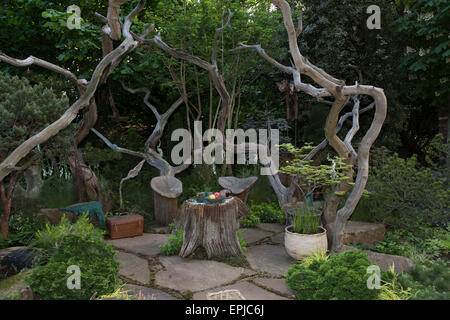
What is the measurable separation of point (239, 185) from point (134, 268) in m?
3.38

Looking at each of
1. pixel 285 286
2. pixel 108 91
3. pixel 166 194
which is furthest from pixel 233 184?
pixel 108 91

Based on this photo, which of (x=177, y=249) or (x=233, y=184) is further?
(x=233, y=184)

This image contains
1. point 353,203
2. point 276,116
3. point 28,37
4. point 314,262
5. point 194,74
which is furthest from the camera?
point 276,116

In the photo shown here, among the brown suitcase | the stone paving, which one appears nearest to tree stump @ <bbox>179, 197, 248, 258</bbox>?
the stone paving

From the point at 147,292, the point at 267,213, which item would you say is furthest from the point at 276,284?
the point at 267,213

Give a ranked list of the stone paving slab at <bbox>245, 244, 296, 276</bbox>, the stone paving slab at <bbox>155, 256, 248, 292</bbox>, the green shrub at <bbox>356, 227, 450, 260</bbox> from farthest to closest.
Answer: the green shrub at <bbox>356, 227, 450, 260</bbox>, the stone paving slab at <bbox>245, 244, 296, 276</bbox>, the stone paving slab at <bbox>155, 256, 248, 292</bbox>

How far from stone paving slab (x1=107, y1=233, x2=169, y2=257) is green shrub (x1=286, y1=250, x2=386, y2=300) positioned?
2.47m

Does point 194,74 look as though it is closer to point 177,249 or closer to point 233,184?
point 233,184

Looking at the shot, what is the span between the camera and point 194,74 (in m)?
8.66

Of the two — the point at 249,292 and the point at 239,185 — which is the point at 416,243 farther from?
the point at 239,185

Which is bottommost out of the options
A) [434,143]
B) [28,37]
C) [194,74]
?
[434,143]

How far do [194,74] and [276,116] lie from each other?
2829 mm

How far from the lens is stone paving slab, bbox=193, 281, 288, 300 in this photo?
12.5ft

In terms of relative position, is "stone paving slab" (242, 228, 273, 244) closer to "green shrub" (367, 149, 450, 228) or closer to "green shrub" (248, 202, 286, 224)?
"green shrub" (248, 202, 286, 224)
